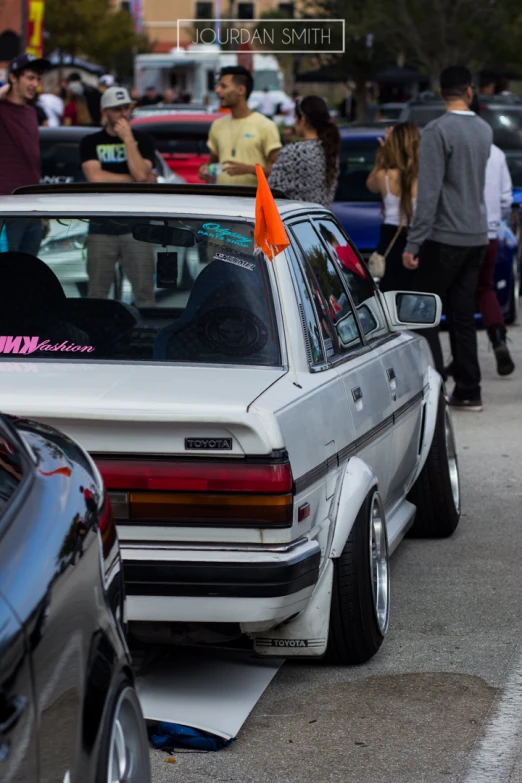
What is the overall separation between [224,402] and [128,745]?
1.22 metres

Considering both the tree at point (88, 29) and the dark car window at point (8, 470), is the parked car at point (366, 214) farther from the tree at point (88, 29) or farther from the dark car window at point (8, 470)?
the tree at point (88, 29)

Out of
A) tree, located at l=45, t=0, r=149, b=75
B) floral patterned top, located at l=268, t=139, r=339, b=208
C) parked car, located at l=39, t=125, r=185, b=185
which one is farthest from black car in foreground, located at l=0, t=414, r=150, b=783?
tree, located at l=45, t=0, r=149, b=75

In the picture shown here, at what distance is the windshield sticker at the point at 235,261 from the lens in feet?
15.3

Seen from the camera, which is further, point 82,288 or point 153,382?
point 82,288

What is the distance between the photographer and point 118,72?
281 feet

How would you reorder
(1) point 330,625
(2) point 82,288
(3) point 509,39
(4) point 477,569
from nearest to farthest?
(1) point 330,625, (2) point 82,288, (4) point 477,569, (3) point 509,39

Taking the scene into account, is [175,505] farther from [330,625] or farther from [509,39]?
[509,39]

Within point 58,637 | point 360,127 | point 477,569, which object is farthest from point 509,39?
point 58,637

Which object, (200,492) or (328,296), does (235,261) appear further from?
(200,492)

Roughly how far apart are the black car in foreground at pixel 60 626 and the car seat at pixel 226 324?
1327 millimetres

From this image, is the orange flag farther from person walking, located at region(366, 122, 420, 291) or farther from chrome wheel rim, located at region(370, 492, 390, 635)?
person walking, located at region(366, 122, 420, 291)

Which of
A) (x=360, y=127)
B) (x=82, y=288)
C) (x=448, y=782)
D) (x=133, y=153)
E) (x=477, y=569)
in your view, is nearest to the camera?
(x=448, y=782)

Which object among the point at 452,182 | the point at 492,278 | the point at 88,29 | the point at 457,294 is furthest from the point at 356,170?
the point at 88,29

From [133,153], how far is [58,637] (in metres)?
8.01
